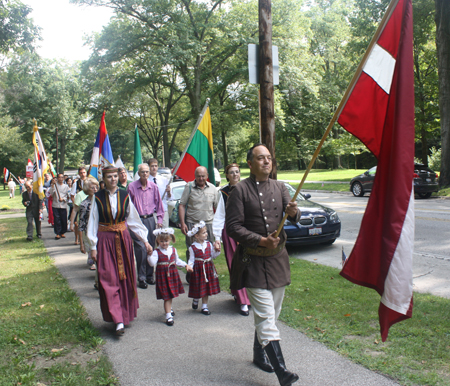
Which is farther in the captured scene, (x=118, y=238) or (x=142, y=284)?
(x=142, y=284)

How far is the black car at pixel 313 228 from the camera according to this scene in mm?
8977

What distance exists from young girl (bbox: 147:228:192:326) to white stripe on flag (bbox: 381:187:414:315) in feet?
9.50

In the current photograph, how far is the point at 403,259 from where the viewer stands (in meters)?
3.05

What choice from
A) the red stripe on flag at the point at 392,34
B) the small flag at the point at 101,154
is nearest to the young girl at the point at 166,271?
the red stripe on flag at the point at 392,34

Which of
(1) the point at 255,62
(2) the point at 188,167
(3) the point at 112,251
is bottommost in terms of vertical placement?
(3) the point at 112,251

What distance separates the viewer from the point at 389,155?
3.21 meters

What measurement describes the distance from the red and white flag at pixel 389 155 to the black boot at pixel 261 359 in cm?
112

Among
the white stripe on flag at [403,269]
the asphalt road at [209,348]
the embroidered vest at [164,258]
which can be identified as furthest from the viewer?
the embroidered vest at [164,258]

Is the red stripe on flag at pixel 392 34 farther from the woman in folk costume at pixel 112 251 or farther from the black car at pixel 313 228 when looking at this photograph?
the black car at pixel 313 228

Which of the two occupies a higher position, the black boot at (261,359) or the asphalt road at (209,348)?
the black boot at (261,359)

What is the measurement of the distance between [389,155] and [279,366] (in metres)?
1.91

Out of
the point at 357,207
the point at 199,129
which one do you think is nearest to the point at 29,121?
the point at 357,207

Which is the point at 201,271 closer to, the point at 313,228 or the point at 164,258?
the point at 164,258

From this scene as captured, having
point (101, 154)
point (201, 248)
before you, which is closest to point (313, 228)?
point (201, 248)
